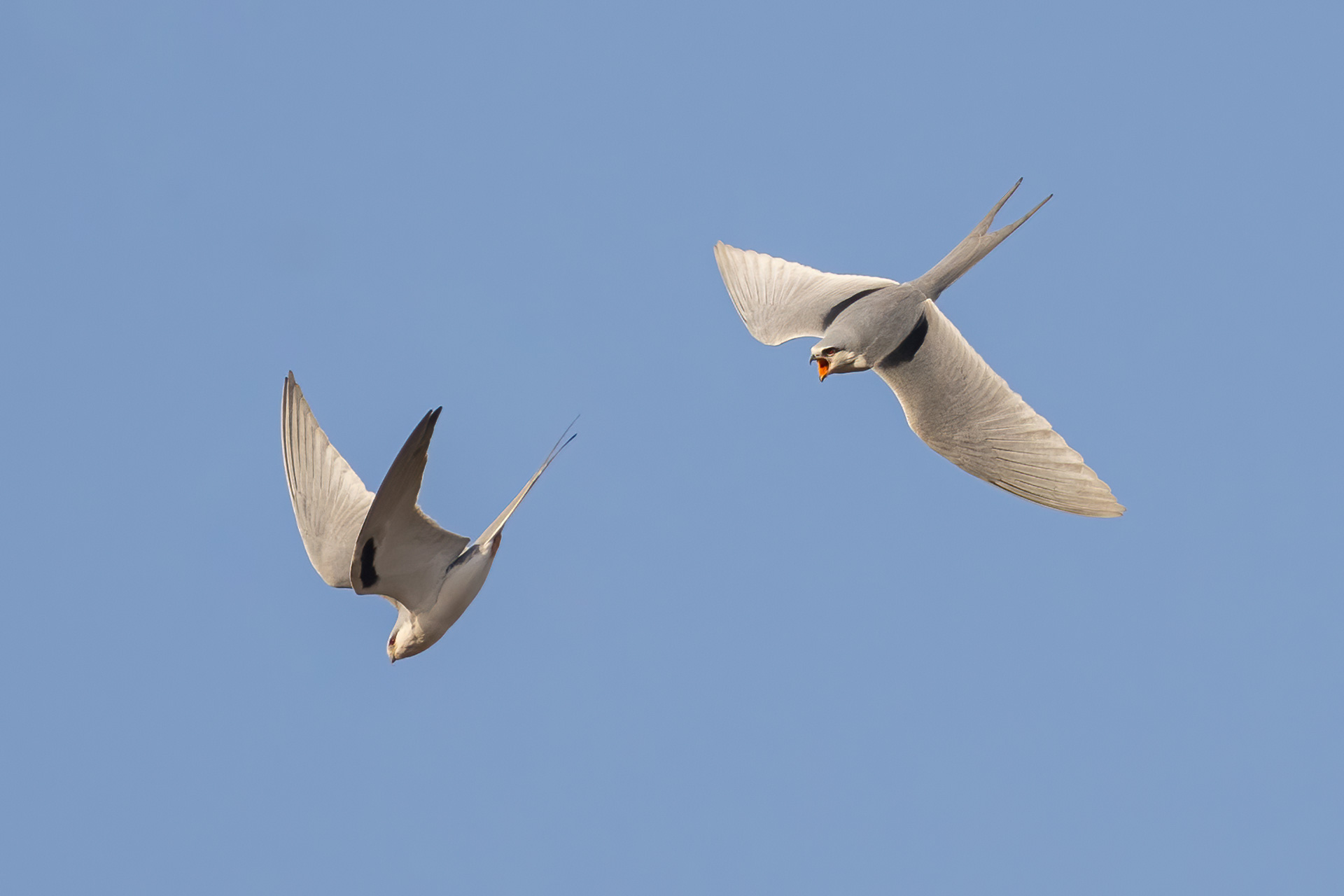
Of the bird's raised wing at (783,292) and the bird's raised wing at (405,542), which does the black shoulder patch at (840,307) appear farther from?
the bird's raised wing at (405,542)

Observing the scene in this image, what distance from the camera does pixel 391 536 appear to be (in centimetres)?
1094

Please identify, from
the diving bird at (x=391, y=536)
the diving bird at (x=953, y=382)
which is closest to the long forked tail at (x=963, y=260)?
the diving bird at (x=953, y=382)

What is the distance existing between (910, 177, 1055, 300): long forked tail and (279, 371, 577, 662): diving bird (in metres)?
4.95

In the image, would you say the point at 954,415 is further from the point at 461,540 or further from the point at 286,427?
the point at 286,427

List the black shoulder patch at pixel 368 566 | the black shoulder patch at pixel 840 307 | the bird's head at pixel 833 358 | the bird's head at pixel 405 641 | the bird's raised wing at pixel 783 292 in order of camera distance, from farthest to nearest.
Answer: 1. the bird's raised wing at pixel 783 292
2. the black shoulder patch at pixel 840 307
3. the bird's head at pixel 833 358
4. the bird's head at pixel 405 641
5. the black shoulder patch at pixel 368 566

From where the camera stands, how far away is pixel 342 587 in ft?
42.7

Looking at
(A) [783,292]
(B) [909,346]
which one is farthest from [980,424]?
(A) [783,292]

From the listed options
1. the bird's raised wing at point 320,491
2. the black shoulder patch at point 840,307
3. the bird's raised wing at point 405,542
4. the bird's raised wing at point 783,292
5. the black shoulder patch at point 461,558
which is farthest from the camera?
the bird's raised wing at point 783,292

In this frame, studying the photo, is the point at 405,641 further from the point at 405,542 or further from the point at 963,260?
the point at 963,260

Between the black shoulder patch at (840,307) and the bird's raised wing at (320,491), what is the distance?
4.81 meters

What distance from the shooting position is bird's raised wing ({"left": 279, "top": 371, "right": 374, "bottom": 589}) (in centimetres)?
1290

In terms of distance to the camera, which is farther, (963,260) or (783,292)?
(783,292)

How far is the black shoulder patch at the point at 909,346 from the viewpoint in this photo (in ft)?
46.1

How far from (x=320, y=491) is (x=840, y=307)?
5.36 meters
